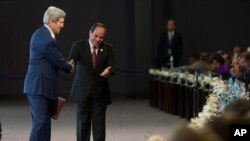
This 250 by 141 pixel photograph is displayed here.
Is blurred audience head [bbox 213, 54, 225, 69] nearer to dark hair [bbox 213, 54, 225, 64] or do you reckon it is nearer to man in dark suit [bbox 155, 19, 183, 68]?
dark hair [bbox 213, 54, 225, 64]

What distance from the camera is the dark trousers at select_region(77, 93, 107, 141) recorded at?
26.2 ft

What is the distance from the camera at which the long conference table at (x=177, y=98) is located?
11031 millimetres

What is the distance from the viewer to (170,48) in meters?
15.6

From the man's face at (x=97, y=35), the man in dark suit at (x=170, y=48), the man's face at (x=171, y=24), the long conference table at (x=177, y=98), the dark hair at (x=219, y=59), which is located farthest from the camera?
the man in dark suit at (x=170, y=48)

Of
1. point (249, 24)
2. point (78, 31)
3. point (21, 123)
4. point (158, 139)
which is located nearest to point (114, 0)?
Result: point (78, 31)

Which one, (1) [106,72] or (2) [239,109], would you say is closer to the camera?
(2) [239,109]

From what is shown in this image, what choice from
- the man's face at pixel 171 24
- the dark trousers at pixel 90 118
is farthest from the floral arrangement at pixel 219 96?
the man's face at pixel 171 24

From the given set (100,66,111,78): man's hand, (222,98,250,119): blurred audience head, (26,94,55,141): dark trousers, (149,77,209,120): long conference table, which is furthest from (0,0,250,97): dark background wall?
(222,98,250,119): blurred audience head

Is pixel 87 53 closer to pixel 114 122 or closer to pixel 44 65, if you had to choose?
pixel 44 65

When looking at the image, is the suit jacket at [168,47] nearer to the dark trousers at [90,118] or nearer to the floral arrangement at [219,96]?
the floral arrangement at [219,96]

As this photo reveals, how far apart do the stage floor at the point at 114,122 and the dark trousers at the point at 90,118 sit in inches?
35.3

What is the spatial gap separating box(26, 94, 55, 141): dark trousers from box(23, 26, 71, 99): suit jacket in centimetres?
8

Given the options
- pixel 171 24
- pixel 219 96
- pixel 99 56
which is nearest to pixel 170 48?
pixel 171 24

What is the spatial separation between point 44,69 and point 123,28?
35.1ft
